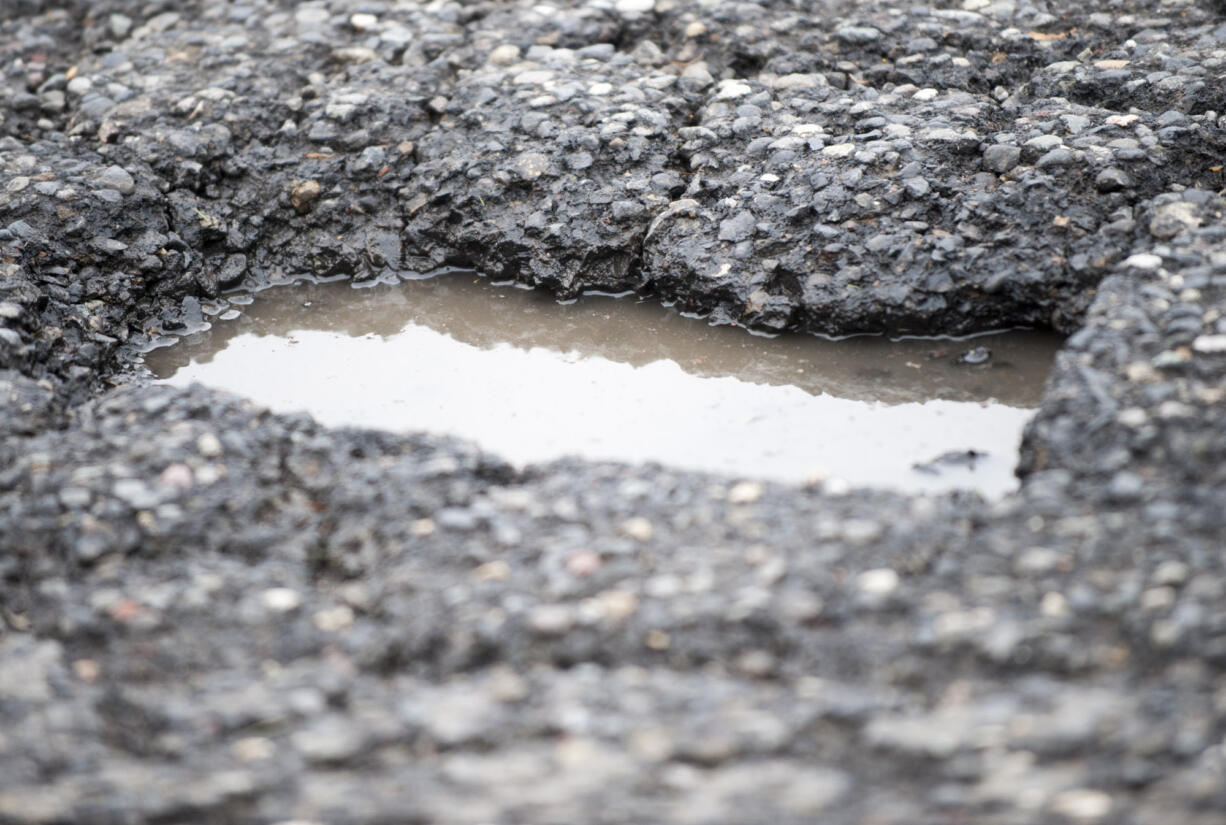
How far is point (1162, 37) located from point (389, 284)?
256 centimetres

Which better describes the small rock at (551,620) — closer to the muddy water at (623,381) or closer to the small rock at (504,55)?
the muddy water at (623,381)

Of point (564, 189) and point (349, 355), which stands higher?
point (564, 189)

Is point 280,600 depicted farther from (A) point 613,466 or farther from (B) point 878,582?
(B) point 878,582

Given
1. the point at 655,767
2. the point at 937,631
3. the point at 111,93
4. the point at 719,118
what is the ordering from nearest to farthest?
the point at 655,767 → the point at 937,631 → the point at 719,118 → the point at 111,93

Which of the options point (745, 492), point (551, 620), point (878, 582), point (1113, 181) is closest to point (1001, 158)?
point (1113, 181)

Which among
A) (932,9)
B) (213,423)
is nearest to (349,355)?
(213,423)

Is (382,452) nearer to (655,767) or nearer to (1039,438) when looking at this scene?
(655,767)

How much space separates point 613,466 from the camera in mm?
2227

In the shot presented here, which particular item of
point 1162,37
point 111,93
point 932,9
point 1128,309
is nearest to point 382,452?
point 1128,309

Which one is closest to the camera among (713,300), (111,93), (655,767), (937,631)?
(655,767)

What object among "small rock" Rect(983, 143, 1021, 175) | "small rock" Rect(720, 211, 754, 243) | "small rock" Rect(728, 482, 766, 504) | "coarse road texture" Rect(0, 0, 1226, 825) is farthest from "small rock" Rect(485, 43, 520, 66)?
"small rock" Rect(728, 482, 766, 504)

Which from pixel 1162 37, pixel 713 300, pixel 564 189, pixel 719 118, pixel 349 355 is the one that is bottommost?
pixel 349 355

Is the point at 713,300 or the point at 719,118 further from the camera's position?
the point at 719,118

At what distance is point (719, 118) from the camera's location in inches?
125
